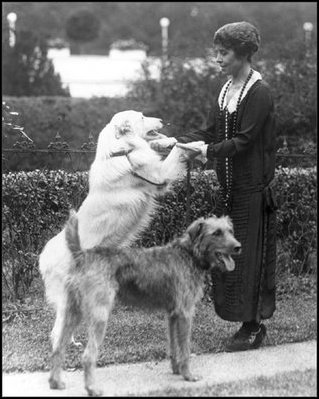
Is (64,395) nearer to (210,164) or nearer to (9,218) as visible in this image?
(9,218)

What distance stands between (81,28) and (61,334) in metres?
27.5

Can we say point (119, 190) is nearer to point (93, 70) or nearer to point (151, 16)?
point (93, 70)

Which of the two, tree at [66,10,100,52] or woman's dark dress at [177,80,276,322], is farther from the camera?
tree at [66,10,100,52]

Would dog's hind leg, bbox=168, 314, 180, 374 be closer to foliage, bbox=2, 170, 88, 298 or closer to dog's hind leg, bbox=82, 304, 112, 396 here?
dog's hind leg, bbox=82, 304, 112, 396

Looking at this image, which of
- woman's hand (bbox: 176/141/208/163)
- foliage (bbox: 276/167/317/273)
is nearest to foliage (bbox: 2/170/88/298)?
woman's hand (bbox: 176/141/208/163)

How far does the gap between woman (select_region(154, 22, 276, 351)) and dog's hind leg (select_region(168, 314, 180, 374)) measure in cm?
85

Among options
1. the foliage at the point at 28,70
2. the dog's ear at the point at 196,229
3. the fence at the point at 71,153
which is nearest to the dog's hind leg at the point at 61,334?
the dog's ear at the point at 196,229

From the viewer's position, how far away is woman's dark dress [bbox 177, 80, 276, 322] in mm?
6438

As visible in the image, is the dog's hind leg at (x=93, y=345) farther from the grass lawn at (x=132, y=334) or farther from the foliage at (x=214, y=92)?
the foliage at (x=214, y=92)

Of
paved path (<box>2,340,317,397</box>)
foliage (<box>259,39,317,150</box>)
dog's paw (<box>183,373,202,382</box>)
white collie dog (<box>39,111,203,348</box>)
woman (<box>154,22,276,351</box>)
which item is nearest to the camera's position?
paved path (<box>2,340,317,397</box>)

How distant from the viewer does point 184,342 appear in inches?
232

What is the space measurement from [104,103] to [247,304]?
10720mm

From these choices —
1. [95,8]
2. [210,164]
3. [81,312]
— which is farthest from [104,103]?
[95,8]

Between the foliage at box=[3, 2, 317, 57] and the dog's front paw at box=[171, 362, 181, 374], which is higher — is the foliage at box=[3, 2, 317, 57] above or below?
above
